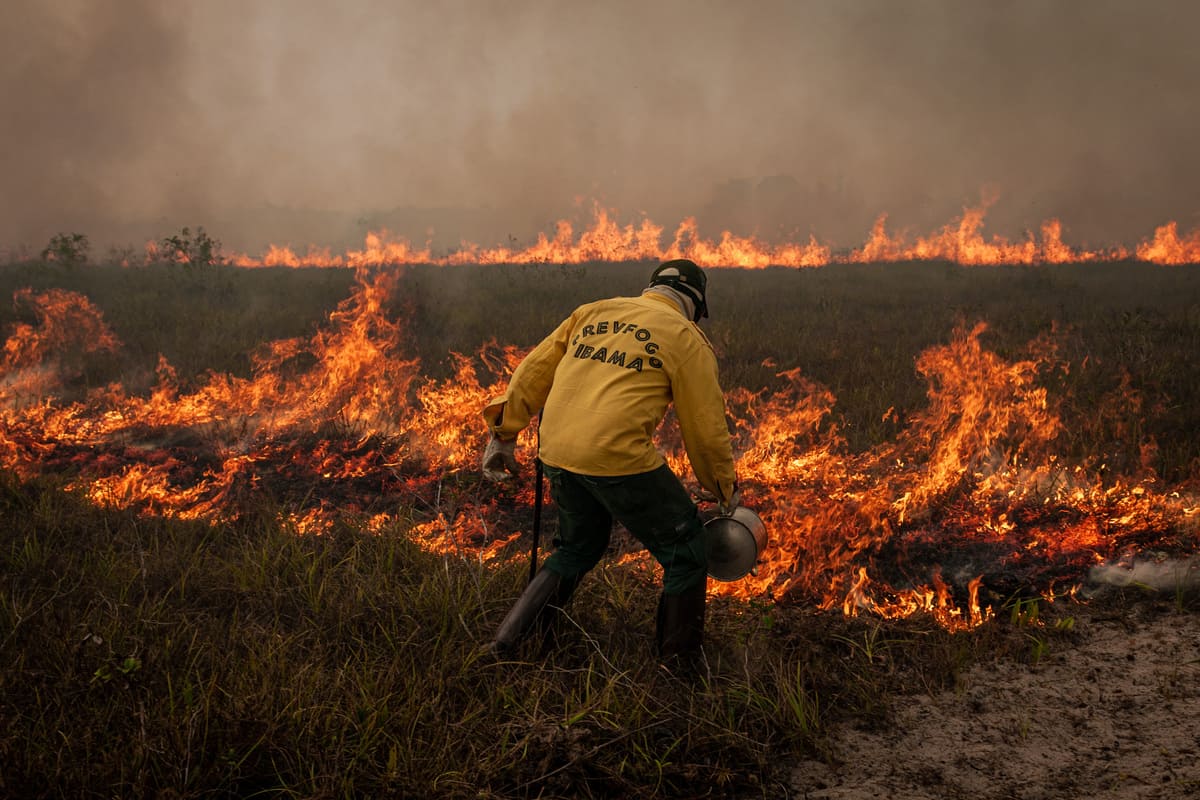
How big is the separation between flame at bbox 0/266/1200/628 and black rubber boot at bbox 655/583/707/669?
107 centimetres

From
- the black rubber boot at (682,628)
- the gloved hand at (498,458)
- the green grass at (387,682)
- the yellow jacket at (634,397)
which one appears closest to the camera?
the green grass at (387,682)

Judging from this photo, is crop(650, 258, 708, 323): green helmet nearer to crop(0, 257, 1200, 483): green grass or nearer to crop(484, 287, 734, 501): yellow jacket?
crop(484, 287, 734, 501): yellow jacket

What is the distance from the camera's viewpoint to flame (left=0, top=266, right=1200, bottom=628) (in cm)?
457

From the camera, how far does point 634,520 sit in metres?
2.94

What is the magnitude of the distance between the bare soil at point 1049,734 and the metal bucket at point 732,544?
2.58 ft

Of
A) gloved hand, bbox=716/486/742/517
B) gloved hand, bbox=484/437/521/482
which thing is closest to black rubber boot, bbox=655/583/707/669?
gloved hand, bbox=716/486/742/517

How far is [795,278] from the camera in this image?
17531 millimetres

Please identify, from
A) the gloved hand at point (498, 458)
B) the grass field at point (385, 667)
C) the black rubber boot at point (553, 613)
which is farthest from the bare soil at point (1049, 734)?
the gloved hand at point (498, 458)

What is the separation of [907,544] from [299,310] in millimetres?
11270

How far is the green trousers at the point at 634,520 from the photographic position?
2906 mm

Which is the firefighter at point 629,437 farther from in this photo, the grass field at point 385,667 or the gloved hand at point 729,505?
the grass field at point 385,667

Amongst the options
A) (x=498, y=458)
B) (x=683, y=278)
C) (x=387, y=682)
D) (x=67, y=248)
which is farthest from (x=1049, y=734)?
(x=67, y=248)

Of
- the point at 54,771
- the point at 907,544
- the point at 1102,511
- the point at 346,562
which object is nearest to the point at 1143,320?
the point at 1102,511

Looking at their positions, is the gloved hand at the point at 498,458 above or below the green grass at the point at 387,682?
above
